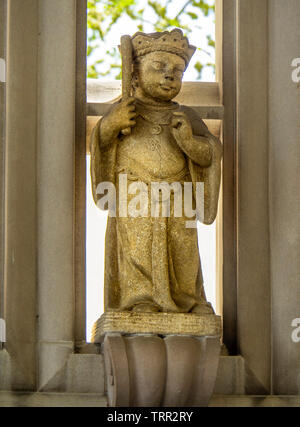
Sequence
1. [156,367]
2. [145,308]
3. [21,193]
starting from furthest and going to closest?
[21,193], [145,308], [156,367]

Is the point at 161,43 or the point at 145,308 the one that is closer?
the point at 145,308

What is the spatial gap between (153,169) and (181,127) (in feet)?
0.91

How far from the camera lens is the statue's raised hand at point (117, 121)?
8539mm

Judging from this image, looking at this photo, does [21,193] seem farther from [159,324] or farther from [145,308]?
[159,324]

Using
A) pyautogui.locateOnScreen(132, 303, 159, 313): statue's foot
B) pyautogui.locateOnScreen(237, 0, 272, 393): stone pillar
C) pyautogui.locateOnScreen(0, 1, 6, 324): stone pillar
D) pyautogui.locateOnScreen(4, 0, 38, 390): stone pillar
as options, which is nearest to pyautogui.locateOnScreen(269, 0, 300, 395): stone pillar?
pyautogui.locateOnScreen(237, 0, 272, 393): stone pillar

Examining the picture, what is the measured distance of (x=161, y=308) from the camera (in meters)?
8.34

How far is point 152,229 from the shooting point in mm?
8531

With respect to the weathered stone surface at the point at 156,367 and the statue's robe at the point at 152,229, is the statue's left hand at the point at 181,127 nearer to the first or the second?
the statue's robe at the point at 152,229

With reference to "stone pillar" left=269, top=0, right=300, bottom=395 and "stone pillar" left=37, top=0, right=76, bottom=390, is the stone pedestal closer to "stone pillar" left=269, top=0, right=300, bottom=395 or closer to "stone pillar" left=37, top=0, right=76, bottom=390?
"stone pillar" left=37, top=0, right=76, bottom=390

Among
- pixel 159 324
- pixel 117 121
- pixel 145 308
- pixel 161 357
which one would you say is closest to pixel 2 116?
pixel 117 121

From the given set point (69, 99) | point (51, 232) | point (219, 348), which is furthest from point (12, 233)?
point (219, 348)

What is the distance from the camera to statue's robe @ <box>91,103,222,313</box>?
8461 millimetres

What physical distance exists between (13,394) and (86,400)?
404 mm

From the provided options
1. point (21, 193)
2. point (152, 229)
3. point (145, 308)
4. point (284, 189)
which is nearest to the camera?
point (145, 308)
